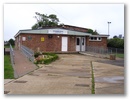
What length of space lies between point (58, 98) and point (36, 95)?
0.62 meters

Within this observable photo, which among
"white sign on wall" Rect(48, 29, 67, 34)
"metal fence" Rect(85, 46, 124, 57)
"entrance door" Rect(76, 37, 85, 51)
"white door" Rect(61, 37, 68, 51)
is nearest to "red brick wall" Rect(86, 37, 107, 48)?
"entrance door" Rect(76, 37, 85, 51)

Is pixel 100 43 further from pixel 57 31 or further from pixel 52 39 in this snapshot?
pixel 52 39

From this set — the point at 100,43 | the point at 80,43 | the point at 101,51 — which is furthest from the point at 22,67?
the point at 100,43

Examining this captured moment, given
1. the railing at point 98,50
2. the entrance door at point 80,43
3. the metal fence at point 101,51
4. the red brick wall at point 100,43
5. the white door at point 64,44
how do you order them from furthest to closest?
the red brick wall at point 100,43 < the entrance door at point 80,43 < the white door at point 64,44 < the railing at point 98,50 < the metal fence at point 101,51

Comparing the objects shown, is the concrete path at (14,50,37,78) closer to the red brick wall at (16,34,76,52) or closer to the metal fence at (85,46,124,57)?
the red brick wall at (16,34,76,52)

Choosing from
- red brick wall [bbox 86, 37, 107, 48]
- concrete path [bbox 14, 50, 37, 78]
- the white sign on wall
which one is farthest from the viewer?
red brick wall [bbox 86, 37, 107, 48]

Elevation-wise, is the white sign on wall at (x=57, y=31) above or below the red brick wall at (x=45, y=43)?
above

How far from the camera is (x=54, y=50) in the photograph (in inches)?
1036

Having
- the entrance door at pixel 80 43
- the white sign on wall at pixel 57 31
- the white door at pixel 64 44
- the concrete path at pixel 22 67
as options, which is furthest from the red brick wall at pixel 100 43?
the concrete path at pixel 22 67

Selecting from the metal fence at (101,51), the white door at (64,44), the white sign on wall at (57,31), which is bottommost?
the metal fence at (101,51)

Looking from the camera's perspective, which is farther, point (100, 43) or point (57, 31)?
point (100, 43)

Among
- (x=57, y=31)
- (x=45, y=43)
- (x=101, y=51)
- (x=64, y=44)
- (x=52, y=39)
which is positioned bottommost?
(x=101, y=51)

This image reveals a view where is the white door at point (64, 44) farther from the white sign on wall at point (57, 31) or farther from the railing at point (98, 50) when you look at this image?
the railing at point (98, 50)

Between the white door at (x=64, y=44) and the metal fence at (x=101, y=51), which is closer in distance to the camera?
the metal fence at (x=101, y=51)
